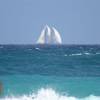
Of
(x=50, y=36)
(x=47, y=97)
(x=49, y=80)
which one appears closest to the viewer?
(x=47, y=97)

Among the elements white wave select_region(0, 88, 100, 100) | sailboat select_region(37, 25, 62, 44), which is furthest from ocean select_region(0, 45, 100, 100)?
sailboat select_region(37, 25, 62, 44)

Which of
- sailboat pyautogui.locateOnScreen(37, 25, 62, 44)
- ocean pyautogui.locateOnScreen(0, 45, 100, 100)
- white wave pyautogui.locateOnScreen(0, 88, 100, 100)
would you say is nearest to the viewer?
white wave pyautogui.locateOnScreen(0, 88, 100, 100)

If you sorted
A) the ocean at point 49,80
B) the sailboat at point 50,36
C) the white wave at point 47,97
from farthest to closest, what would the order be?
the sailboat at point 50,36 → the ocean at point 49,80 → the white wave at point 47,97

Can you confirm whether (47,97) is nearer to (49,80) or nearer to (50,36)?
(49,80)

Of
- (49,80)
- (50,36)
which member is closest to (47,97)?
(49,80)

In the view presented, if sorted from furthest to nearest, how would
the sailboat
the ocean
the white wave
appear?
the sailboat < the ocean < the white wave

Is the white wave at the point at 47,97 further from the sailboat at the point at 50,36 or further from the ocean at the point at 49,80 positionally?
the sailboat at the point at 50,36

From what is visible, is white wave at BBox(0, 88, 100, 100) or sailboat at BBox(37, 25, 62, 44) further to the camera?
sailboat at BBox(37, 25, 62, 44)

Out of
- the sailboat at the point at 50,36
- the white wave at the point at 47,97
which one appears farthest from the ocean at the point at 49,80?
the sailboat at the point at 50,36

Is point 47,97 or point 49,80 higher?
point 49,80

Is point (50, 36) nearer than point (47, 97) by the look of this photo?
No

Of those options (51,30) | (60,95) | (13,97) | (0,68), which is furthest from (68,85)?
(51,30)

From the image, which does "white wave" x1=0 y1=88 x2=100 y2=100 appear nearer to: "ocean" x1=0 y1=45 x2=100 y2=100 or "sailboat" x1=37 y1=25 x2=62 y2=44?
"ocean" x1=0 y1=45 x2=100 y2=100

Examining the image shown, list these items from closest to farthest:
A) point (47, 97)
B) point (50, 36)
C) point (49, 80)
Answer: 1. point (47, 97)
2. point (49, 80)
3. point (50, 36)
